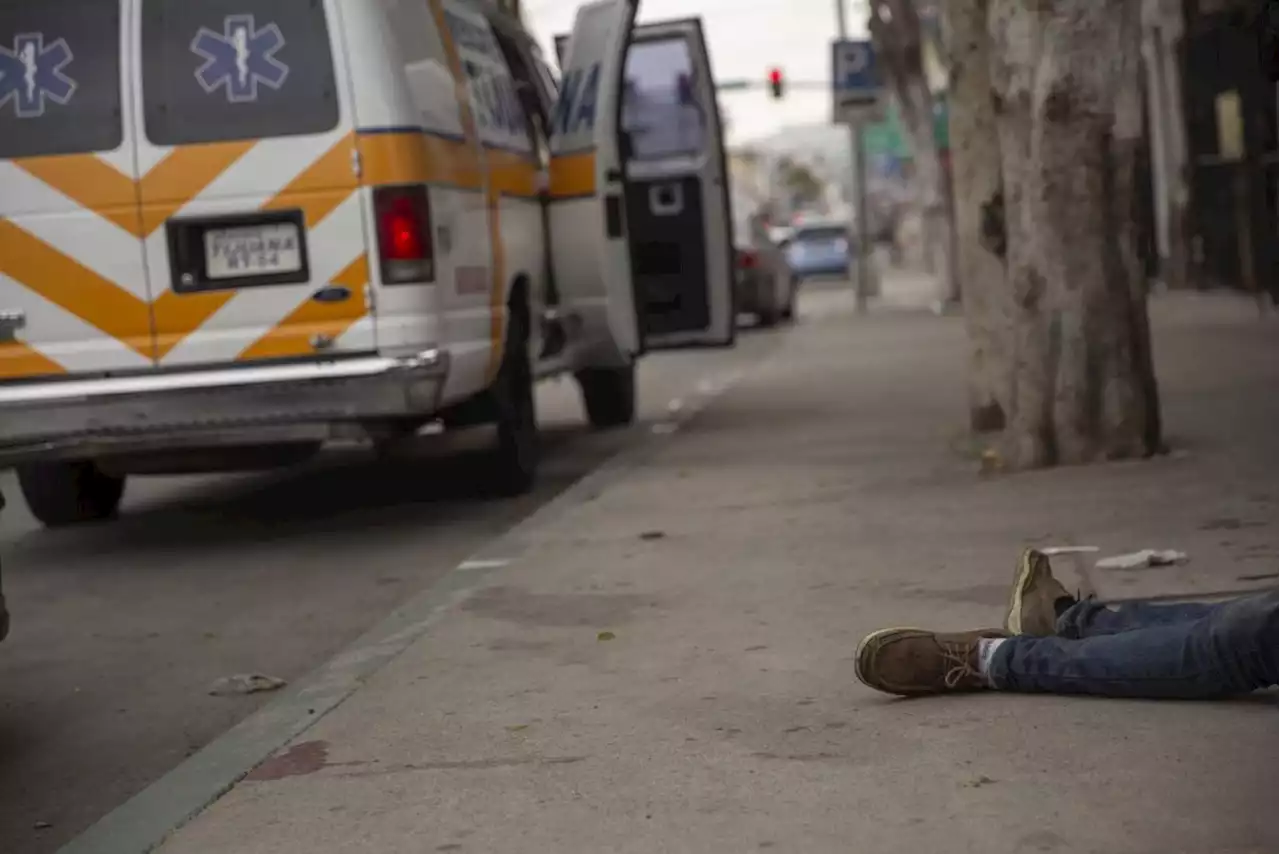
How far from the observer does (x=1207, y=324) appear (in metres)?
17.7

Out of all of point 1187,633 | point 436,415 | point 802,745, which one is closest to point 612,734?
point 802,745

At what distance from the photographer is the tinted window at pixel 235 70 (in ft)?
27.9

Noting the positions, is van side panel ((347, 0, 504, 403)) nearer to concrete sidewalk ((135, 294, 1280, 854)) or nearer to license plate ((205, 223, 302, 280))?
license plate ((205, 223, 302, 280))

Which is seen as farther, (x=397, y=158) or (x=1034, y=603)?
(x=397, y=158)

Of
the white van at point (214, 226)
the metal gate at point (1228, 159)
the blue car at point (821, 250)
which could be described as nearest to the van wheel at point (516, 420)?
the white van at point (214, 226)

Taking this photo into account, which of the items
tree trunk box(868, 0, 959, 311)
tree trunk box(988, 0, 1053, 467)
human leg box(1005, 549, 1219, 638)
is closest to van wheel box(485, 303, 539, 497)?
tree trunk box(988, 0, 1053, 467)

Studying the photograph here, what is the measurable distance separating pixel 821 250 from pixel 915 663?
4533 cm

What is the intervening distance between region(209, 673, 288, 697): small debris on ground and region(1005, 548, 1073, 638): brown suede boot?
2.34 metres

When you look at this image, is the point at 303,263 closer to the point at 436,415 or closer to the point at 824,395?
the point at 436,415

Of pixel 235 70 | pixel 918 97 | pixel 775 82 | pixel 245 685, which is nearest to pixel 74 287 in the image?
pixel 235 70

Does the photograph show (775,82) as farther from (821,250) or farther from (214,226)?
(214,226)

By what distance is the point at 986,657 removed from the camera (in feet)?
16.5

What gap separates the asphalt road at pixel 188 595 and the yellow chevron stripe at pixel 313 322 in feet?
2.95

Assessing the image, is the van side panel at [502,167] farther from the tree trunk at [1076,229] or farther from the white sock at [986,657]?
the white sock at [986,657]
